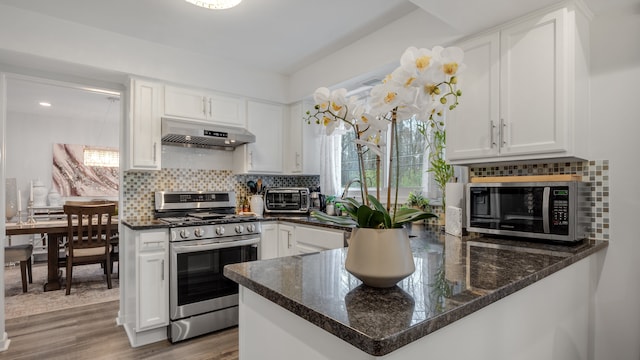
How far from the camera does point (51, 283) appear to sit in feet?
12.6

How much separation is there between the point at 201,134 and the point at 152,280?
1263 millimetres

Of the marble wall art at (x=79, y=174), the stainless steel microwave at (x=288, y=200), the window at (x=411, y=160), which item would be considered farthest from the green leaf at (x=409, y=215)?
the marble wall art at (x=79, y=174)

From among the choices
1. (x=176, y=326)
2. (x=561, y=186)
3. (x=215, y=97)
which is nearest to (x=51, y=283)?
(x=176, y=326)

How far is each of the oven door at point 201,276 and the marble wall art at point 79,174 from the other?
12.5 ft

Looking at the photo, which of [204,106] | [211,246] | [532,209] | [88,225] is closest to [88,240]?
[88,225]

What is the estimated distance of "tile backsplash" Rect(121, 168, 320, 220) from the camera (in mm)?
2988

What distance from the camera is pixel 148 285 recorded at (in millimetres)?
2531

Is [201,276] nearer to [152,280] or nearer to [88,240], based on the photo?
[152,280]

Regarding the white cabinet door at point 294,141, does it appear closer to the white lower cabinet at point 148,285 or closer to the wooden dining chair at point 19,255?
the white lower cabinet at point 148,285

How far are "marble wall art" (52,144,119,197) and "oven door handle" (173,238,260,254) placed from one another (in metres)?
3.81

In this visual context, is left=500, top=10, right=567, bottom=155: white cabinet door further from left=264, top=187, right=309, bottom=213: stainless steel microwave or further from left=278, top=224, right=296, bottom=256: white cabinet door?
left=264, top=187, right=309, bottom=213: stainless steel microwave

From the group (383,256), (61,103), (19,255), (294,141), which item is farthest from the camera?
(61,103)

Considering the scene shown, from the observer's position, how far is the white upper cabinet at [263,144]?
344 cm

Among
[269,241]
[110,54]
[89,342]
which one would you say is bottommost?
[89,342]
